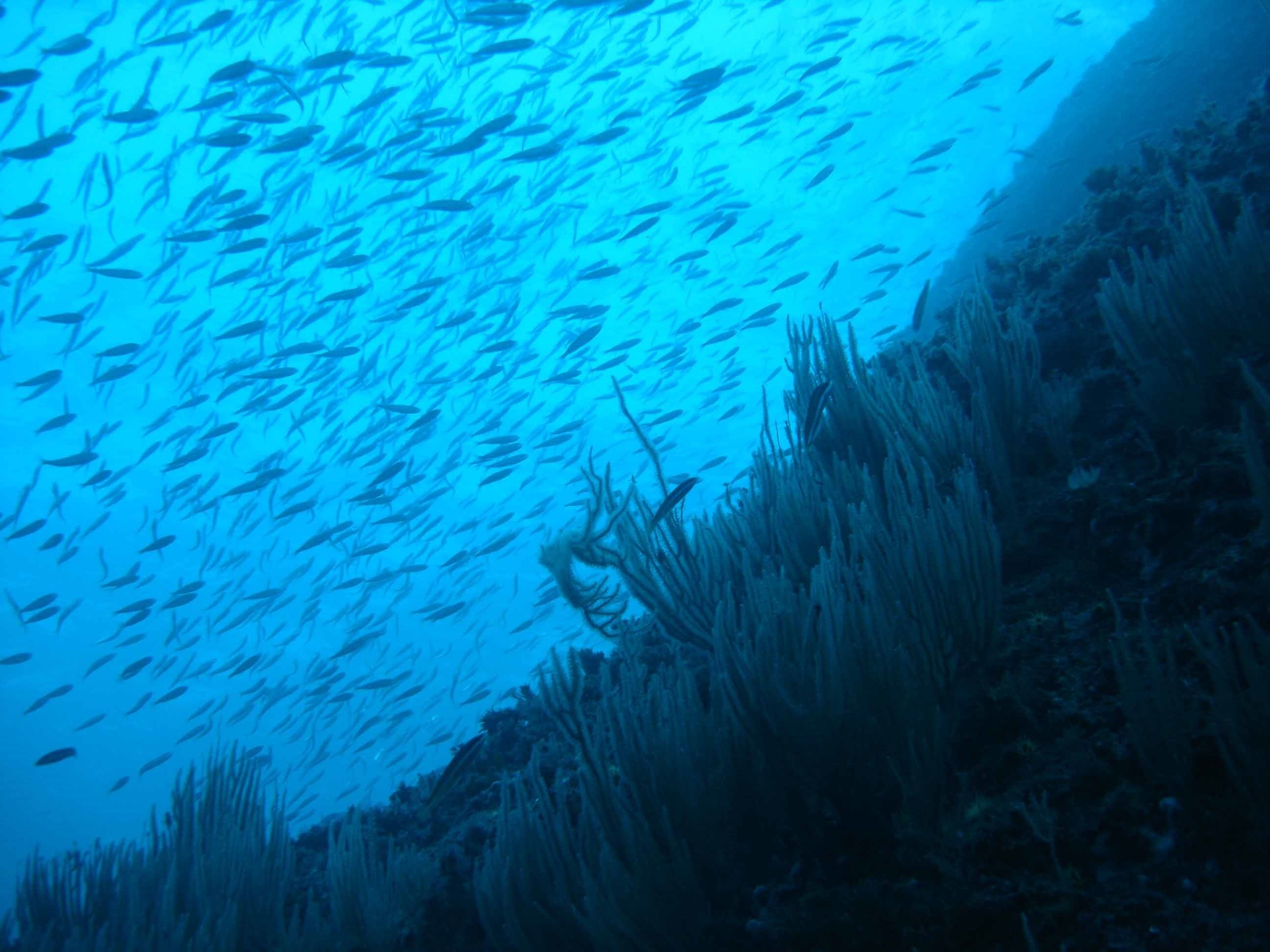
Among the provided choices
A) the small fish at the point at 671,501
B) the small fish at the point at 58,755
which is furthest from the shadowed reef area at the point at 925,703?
the small fish at the point at 58,755

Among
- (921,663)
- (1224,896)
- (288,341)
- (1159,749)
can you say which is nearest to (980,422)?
(921,663)

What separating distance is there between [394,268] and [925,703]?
18.4 meters

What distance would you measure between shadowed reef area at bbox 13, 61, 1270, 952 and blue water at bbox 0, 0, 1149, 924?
6.31 m

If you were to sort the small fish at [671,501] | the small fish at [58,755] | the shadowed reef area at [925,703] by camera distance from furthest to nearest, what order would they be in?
1. the small fish at [58,755]
2. the small fish at [671,501]
3. the shadowed reef area at [925,703]

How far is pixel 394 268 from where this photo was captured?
1720cm

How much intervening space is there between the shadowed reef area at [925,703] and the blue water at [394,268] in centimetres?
631

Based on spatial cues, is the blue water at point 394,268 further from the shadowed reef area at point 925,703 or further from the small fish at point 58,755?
the shadowed reef area at point 925,703

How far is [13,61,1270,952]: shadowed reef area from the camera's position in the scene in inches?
62.6

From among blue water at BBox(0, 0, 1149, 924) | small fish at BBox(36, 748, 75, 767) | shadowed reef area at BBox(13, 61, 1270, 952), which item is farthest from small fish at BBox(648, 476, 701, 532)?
small fish at BBox(36, 748, 75, 767)

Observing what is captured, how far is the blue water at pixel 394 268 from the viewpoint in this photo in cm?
1341

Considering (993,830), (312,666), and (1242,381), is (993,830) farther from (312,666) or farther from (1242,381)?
(312,666)

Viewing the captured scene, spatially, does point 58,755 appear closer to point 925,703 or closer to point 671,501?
point 671,501

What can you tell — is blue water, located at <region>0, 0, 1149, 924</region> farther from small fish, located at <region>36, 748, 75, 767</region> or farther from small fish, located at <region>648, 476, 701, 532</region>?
small fish, located at <region>648, 476, 701, 532</region>

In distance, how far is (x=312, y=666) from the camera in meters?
17.4
